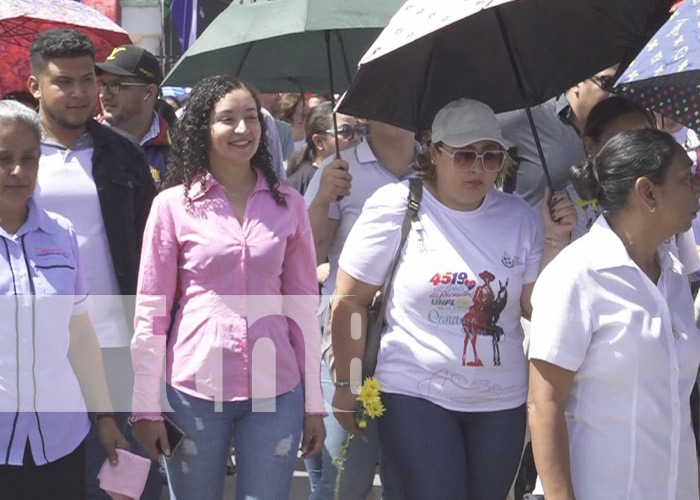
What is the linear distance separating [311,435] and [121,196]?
49.7 inches

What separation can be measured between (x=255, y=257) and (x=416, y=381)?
721 mm

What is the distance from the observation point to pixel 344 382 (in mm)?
5008

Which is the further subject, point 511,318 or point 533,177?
point 533,177

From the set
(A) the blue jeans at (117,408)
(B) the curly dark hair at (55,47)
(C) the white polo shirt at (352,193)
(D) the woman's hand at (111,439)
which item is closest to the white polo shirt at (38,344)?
(D) the woman's hand at (111,439)

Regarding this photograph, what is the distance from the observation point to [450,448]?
4727 mm

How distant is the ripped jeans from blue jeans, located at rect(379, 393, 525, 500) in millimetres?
377

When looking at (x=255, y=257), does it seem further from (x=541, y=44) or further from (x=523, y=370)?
(x=541, y=44)

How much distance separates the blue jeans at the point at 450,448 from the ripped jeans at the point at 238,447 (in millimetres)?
377

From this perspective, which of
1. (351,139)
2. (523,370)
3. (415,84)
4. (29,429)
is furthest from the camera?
(351,139)

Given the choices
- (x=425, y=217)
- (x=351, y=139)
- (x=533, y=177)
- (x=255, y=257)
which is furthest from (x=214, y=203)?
(x=351, y=139)

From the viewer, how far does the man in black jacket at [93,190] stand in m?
5.29

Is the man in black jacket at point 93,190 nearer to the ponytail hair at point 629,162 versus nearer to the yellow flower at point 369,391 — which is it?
the yellow flower at point 369,391

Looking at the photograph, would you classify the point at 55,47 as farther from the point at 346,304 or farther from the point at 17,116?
the point at 346,304

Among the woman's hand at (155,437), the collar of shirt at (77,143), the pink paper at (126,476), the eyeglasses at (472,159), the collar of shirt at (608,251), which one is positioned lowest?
the pink paper at (126,476)
